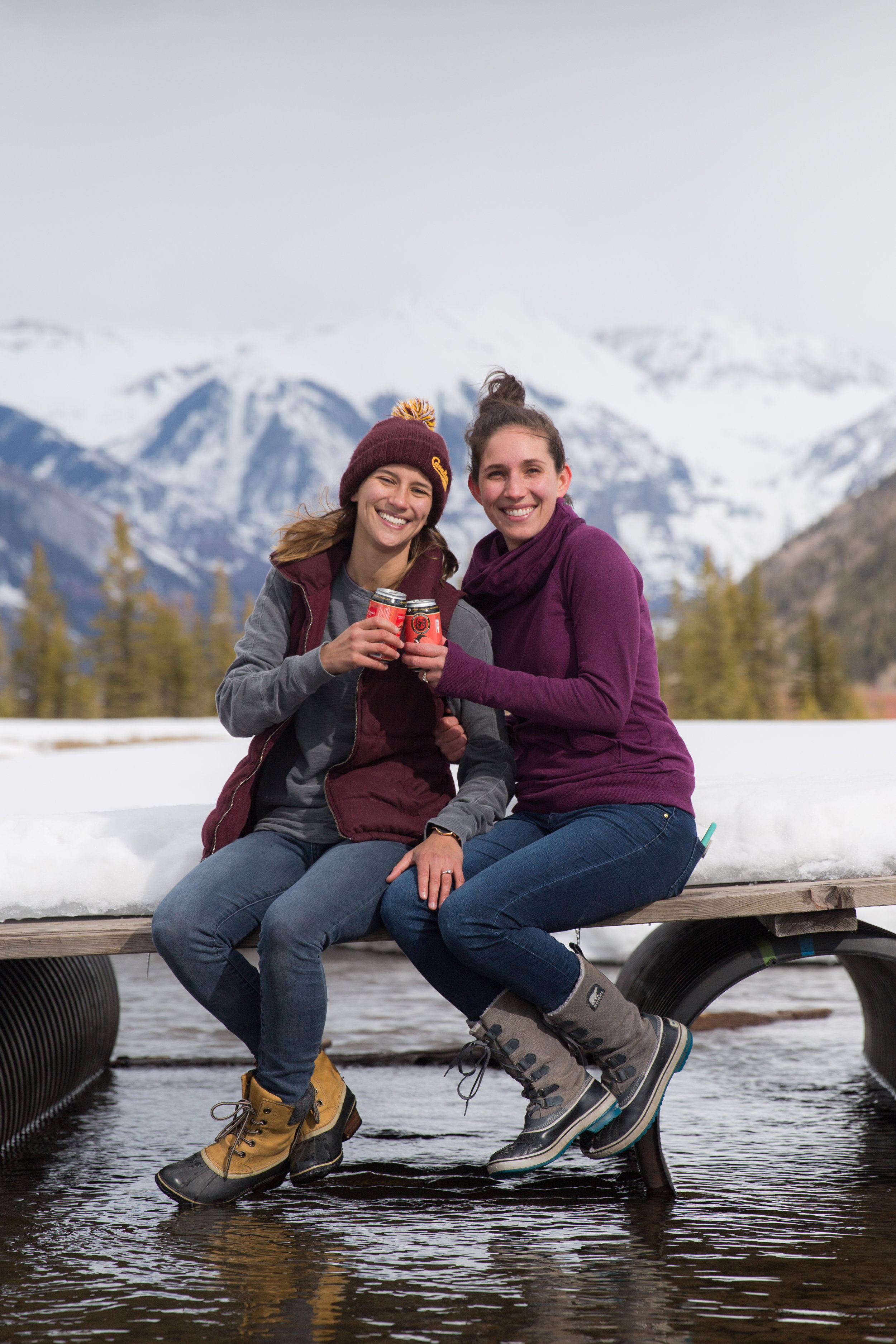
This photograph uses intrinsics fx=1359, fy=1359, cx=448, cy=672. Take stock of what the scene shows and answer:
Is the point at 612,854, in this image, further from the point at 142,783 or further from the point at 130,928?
the point at 142,783

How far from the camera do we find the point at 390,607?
13.1 feet

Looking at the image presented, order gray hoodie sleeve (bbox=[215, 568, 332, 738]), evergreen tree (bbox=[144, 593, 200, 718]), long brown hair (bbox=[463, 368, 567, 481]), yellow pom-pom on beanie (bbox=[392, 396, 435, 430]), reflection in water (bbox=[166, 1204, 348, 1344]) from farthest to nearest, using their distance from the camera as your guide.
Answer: evergreen tree (bbox=[144, 593, 200, 718]) < yellow pom-pom on beanie (bbox=[392, 396, 435, 430]) < long brown hair (bbox=[463, 368, 567, 481]) < gray hoodie sleeve (bbox=[215, 568, 332, 738]) < reflection in water (bbox=[166, 1204, 348, 1344])

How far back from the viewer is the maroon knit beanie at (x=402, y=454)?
4461 millimetres

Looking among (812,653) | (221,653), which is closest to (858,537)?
(812,653)

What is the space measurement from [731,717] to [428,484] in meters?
91.7

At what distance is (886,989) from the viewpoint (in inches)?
218

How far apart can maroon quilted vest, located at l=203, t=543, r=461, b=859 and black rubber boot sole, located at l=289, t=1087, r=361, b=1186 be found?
886 millimetres

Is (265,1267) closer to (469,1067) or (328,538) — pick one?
(328,538)

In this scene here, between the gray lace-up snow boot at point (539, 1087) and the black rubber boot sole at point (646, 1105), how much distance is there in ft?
0.18

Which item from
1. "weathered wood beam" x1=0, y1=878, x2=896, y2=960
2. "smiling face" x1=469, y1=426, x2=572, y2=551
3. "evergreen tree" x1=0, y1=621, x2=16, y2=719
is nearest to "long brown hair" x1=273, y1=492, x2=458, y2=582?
"smiling face" x1=469, y1=426, x2=572, y2=551

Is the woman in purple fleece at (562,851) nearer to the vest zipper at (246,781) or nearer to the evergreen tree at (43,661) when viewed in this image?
the vest zipper at (246,781)

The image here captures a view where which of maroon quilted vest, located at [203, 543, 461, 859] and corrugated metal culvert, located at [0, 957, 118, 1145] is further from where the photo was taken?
corrugated metal culvert, located at [0, 957, 118, 1145]

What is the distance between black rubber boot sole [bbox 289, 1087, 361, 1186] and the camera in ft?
13.9

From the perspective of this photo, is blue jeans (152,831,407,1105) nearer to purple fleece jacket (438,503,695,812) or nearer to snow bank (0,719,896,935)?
snow bank (0,719,896,935)
